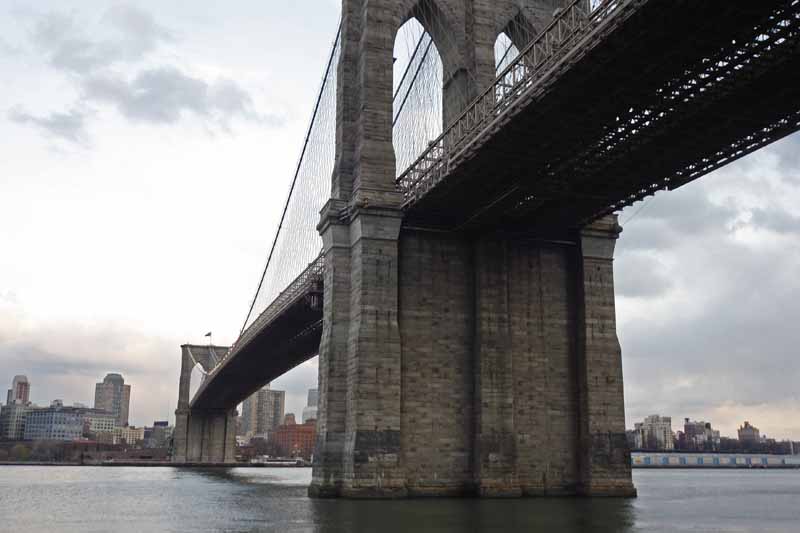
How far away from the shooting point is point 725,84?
24.4 m

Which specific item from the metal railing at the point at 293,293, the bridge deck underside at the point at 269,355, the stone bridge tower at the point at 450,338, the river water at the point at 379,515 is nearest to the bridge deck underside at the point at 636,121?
the stone bridge tower at the point at 450,338

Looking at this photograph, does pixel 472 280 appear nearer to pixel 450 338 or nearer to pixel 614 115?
pixel 450 338

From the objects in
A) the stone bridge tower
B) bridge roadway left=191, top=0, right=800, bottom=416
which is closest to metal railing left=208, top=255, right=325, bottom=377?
the stone bridge tower

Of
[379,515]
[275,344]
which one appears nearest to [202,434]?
[275,344]

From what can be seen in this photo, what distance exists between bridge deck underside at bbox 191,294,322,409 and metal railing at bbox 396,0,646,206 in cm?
1213

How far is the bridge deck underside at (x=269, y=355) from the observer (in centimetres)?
5282

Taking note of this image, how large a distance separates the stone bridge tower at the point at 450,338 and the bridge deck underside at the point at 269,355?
8720 mm

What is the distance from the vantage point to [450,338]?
36.2 meters

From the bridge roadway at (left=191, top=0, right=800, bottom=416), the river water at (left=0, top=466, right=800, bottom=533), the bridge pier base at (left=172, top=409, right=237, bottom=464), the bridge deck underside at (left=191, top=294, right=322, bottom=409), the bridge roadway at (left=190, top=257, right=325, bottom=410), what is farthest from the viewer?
the bridge pier base at (left=172, top=409, right=237, bottom=464)

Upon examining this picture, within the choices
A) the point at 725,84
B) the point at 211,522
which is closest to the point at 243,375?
the point at 211,522

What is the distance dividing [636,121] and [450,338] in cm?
1243

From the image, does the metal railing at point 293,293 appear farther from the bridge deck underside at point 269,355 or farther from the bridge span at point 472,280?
the bridge span at point 472,280

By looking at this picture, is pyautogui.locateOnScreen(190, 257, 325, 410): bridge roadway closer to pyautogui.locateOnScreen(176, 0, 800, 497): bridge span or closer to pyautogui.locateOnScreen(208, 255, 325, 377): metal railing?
pyautogui.locateOnScreen(208, 255, 325, 377): metal railing

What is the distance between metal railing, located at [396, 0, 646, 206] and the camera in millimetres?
22941
